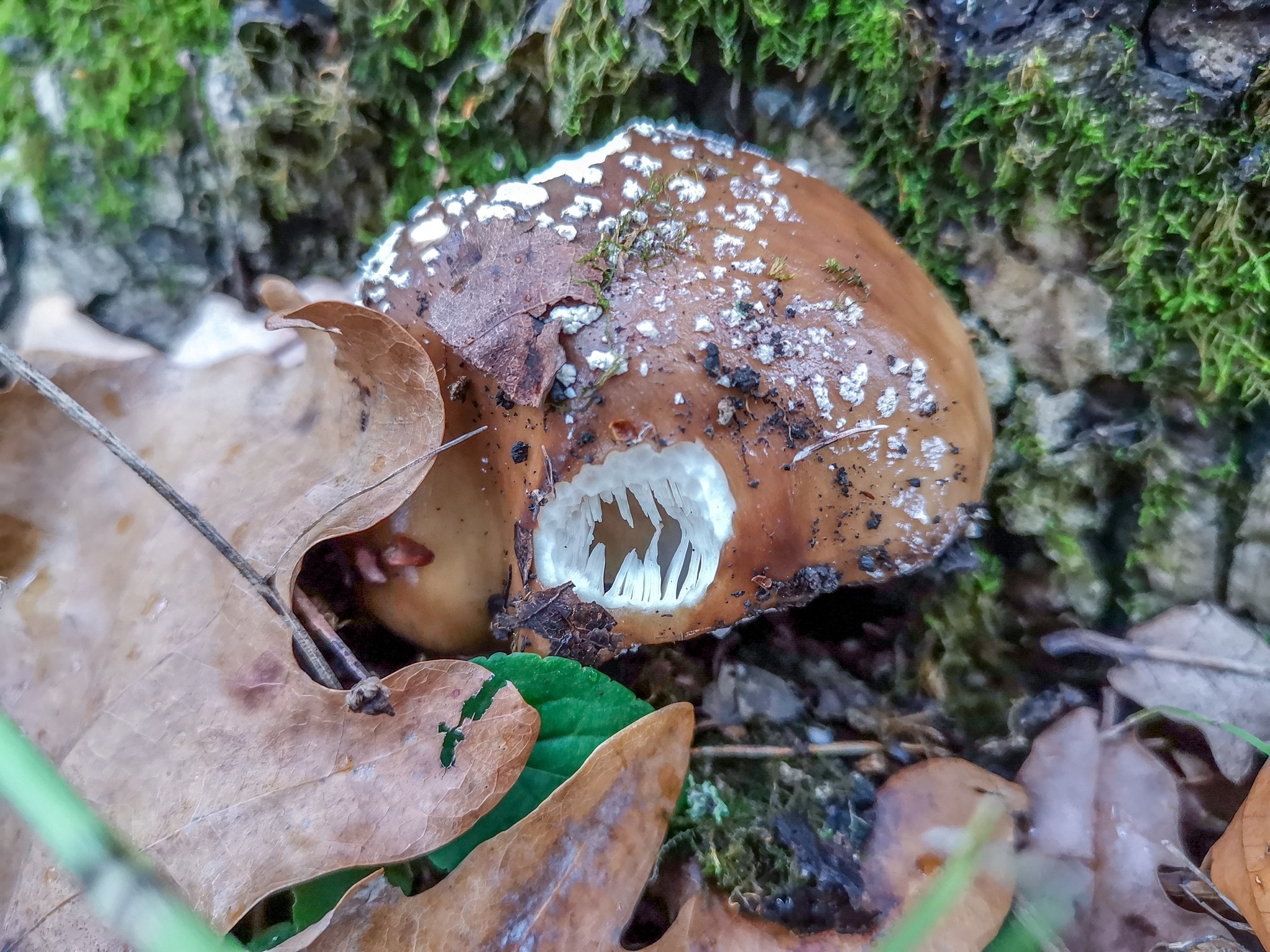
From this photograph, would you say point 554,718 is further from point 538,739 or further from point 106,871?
point 106,871

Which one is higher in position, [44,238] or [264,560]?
[44,238]

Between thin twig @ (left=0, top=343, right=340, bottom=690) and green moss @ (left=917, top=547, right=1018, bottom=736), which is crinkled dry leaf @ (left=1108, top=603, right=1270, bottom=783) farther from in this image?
thin twig @ (left=0, top=343, right=340, bottom=690)

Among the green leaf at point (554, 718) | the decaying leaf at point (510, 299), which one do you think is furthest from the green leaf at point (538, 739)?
the decaying leaf at point (510, 299)

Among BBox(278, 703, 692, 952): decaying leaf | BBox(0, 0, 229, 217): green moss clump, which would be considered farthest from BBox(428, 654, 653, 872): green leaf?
BBox(0, 0, 229, 217): green moss clump

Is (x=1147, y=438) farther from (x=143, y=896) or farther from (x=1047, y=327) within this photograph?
(x=143, y=896)

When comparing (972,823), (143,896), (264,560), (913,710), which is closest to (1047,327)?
(913,710)

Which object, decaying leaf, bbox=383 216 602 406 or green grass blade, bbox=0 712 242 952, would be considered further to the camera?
decaying leaf, bbox=383 216 602 406
